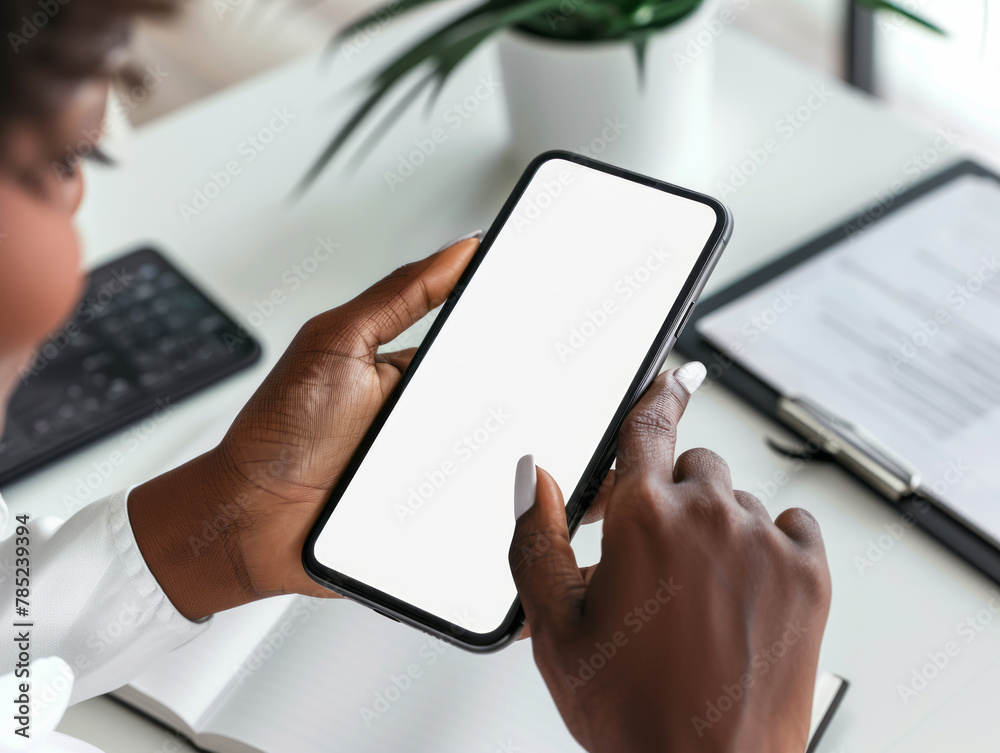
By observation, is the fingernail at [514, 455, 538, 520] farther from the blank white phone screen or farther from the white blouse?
the white blouse

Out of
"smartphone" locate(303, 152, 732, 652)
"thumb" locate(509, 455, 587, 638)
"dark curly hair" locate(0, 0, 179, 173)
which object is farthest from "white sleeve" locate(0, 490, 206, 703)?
"dark curly hair" locate(0, 0, 179, 173)

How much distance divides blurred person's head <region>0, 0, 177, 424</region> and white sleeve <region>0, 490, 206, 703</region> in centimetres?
29

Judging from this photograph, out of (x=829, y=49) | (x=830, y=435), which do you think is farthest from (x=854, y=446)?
(x=829, y=49)

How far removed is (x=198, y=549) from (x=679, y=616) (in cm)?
28

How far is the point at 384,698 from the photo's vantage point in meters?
0.47

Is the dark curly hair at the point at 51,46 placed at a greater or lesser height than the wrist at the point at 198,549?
greater

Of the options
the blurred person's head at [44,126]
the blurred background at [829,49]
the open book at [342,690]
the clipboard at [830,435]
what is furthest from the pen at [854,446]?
the blurred background at [829,49]

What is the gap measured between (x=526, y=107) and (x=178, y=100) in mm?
1075

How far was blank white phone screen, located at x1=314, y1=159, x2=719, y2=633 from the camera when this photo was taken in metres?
0.44

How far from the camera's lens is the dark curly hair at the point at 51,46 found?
209 mm

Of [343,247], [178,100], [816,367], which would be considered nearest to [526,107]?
[343,247]

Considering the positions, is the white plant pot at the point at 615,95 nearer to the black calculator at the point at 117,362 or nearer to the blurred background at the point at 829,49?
the black calculator at the point at 117,362

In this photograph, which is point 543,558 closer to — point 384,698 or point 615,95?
point 384,698

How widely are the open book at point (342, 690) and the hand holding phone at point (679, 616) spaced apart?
100 millimetres
